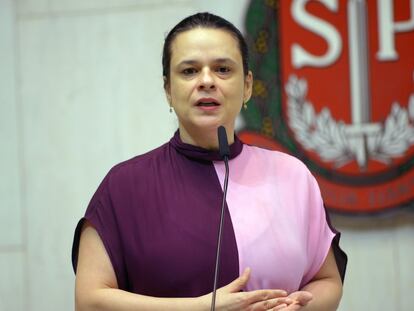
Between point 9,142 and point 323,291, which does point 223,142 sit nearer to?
point 323,291

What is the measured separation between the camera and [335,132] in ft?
8.53

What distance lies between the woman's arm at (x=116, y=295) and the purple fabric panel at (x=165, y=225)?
0.07 ft

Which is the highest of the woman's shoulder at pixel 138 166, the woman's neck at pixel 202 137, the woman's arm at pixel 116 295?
the woman's neck at pixel 202 137

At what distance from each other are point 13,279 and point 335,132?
1.37 metres

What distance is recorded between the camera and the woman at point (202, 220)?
1379mm

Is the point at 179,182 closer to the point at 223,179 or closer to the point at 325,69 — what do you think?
the point at 223,179

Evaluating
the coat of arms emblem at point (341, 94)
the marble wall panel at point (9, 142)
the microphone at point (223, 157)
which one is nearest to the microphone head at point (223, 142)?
the microphone at point (223, 157)

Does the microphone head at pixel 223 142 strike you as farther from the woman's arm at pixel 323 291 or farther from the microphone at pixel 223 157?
the woman's arm at pixel 323 291

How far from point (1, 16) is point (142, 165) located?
1.64 meters

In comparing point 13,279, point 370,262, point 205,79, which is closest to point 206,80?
point 205,79

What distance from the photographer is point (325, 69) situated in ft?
8.55

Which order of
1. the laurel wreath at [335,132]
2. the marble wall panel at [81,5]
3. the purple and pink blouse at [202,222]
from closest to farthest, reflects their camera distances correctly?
the purple and pink blouse at [202,222]
the laurel wreath at [335,132]
the marble wall panel at [81,5]

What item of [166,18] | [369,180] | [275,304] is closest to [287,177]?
[275,304]

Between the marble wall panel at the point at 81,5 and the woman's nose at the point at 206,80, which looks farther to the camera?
the marble wall panel at the point at 81,5
